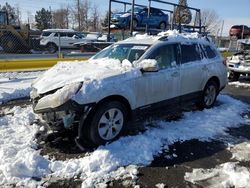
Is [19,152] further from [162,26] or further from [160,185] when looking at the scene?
[162,26]

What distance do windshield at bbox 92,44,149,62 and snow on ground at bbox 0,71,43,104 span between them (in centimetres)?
317

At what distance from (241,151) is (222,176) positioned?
110 cm

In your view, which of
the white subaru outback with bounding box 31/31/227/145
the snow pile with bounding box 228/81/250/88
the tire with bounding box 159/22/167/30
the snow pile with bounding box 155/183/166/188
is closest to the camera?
the snow pile with bounding box 155/183/166/188

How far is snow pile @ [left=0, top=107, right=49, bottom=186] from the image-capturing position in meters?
4.06

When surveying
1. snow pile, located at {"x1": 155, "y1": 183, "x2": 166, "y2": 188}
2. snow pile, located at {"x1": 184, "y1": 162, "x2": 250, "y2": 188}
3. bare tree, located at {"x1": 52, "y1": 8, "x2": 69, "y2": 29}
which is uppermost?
bare tree, located at {"x1": 52, "y1": 8, "x2": 69, "y2": 29}

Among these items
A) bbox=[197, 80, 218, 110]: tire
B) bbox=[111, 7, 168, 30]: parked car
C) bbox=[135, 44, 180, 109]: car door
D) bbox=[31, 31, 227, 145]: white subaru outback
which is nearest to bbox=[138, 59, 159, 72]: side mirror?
bbox=[31, 31, 227, 145]: white subaru outback

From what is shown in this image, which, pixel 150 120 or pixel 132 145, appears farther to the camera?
pixel 150 120

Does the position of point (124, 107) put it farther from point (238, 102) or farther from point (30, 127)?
point (238, 102)

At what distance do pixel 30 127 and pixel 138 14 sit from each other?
1313cm

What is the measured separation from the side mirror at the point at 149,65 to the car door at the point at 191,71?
4.01ft

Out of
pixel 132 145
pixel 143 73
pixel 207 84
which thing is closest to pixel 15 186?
pixel 132 145

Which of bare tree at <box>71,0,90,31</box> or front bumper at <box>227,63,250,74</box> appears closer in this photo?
front bumper at <box>227,63,250,74</box>

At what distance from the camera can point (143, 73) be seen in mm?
5504

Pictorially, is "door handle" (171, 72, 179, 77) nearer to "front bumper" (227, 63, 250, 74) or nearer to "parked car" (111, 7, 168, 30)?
"front bumper" (227, 63, 250, 74)
